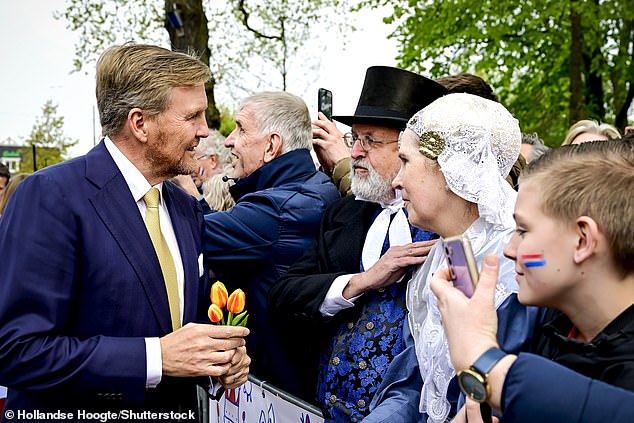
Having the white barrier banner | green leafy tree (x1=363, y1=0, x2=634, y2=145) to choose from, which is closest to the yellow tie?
the white barrier banner

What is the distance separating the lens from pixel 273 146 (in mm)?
4293

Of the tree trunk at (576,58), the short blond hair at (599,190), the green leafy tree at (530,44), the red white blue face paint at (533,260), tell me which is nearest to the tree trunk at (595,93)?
the green leafy tree at (530,44)

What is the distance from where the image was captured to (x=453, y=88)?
4184 millimetres

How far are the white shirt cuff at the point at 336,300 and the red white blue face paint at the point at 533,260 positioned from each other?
1398 mm

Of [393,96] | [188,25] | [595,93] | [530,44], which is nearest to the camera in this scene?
[393,96]

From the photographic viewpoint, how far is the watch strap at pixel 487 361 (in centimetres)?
180

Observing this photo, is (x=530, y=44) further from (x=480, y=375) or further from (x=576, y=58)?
(x=480, y=375)

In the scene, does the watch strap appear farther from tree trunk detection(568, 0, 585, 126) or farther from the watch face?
tree trunk detection(568, 0, 585, 126)

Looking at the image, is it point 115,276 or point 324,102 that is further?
point 324,102

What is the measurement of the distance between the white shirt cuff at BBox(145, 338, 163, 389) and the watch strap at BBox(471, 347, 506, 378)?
127cm

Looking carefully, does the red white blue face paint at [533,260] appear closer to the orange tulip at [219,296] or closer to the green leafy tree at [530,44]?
the orange tulip at [219,296]

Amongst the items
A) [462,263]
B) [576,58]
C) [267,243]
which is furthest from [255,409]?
[576,58]

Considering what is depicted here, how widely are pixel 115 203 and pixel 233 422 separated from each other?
2164 mm

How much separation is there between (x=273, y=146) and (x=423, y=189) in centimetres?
161
